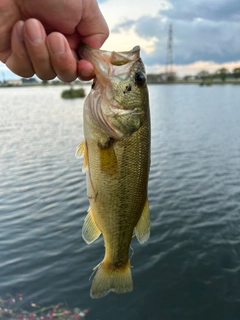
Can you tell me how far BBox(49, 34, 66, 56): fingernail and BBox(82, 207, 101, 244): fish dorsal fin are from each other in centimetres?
130

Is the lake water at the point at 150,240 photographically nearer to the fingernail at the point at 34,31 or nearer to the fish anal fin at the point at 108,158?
the fish anal fin at the point at 108,158

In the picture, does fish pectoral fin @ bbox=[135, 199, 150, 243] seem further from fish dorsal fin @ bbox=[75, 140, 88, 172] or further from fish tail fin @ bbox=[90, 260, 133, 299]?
fish dorsal fin @ bbox=[75, 140, 88, 172]

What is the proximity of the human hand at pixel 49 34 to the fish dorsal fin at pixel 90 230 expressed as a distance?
1181 millimetres

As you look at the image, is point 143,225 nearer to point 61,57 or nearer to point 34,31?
point 61,57

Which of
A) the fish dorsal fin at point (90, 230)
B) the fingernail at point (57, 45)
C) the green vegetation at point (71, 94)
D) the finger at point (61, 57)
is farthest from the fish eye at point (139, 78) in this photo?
the green vegetation at point (71, 94)

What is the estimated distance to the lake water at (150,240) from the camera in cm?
657

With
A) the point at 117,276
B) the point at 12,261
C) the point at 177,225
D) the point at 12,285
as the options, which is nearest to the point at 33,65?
the point at 117,276

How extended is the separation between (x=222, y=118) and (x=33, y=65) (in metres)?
28.1

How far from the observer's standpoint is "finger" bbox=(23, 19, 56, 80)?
7.17 feet

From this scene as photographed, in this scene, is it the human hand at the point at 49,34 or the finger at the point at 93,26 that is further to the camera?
the finger at the point at 93,26

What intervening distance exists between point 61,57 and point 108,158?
82cm

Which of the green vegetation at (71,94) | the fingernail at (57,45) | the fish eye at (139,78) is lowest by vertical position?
the green vegetation at (71,94)

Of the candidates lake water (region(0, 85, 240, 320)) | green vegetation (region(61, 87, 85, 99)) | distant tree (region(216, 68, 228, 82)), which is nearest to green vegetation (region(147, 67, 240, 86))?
distant tree (region(216, 68, 228, 82))

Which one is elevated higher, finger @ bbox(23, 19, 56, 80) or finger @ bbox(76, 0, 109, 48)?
finger @ bbox(76, 0, 109, 48)
